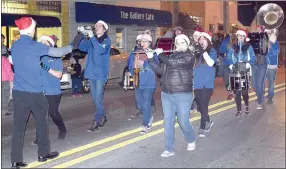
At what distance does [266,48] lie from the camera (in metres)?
11.2

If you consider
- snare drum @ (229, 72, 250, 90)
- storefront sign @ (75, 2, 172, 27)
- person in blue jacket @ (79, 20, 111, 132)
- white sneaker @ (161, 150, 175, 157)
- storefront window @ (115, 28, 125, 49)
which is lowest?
white sneaker @ (161, 150, 175, 157)

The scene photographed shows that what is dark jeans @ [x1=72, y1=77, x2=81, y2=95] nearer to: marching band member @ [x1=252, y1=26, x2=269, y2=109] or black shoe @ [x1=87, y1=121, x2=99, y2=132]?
marching band member @ [x1=252, y1=26, x2=269, y2=109]

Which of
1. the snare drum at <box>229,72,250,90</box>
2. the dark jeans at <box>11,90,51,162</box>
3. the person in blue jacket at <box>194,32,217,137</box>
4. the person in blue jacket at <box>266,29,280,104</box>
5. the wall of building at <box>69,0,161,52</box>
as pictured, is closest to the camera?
the dark jeans at <box>11,90,51,162</box>

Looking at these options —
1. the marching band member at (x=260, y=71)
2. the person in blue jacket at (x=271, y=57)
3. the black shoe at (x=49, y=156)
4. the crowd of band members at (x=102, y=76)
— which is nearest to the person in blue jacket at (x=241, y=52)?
the crowd of band members at (x=102, y=76)

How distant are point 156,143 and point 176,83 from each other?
139 centimetres

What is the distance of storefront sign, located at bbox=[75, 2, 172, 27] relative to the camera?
21.0 meters

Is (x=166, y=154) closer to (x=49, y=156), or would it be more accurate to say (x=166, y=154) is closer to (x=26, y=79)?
(x=49, y=156)

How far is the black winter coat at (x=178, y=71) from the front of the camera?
659 cm

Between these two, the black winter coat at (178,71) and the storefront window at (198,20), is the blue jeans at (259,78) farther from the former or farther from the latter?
the storefront window at (198,20)

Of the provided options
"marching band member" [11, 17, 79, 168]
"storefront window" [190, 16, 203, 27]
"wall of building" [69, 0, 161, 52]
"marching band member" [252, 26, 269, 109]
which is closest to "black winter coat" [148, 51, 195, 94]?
"marching band member" [11, 17, 79, 168]

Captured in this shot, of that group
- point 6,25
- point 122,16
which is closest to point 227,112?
point 6,25

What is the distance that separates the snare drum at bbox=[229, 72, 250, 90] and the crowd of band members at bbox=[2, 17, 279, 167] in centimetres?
22

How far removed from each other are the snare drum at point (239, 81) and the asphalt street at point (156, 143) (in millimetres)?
632

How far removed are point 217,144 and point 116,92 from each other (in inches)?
310
